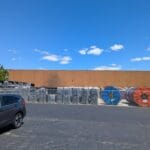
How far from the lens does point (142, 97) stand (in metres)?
30.9

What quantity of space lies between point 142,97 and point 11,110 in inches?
795

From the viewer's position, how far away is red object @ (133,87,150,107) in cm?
3070

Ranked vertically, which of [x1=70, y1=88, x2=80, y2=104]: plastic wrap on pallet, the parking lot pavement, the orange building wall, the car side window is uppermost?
the orange building wall

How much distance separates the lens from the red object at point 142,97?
30703mm

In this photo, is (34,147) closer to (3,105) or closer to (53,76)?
(3,105)

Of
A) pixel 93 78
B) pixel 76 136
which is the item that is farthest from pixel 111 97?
pixel 93 78

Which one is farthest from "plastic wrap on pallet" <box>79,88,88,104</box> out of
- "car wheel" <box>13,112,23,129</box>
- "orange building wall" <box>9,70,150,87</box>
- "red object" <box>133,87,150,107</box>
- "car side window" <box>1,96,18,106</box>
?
"orange building wall" <box>9,70,150,87</box>

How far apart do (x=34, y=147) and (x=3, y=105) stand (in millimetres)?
2960

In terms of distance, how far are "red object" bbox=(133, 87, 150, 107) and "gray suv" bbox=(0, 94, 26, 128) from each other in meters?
18.7

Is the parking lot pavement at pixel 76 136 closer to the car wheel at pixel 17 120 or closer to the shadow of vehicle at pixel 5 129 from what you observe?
the shadow of vehicle at pixel 5 129

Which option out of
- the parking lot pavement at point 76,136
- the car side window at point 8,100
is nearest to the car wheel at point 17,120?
the parking lot pavement at point 76,136

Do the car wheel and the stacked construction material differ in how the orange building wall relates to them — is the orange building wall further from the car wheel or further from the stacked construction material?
the car wheel

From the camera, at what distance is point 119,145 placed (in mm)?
10445

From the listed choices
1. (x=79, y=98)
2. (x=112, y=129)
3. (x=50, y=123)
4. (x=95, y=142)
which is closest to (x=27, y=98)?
(x=79, y=98)
